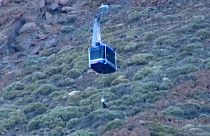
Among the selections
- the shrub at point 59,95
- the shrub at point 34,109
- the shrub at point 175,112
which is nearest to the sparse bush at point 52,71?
the shrub at point 59,95

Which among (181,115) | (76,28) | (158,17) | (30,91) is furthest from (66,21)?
(181,115)

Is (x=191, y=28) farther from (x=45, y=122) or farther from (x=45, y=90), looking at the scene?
(x=45, y=122)

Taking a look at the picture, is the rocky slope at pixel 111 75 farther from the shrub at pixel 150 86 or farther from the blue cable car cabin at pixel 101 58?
the blue cable car cabin at pixel 101 58

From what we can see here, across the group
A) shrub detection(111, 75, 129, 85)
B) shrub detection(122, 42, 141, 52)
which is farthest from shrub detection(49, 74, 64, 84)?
shrub detection(111, 75, 129, 85)

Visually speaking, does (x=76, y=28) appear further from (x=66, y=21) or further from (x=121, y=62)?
(x=121, y=62)

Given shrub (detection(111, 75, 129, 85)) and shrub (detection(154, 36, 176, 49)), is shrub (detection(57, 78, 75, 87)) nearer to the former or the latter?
shrub (detection(111, 75, 129, 85))

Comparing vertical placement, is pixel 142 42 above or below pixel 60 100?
above

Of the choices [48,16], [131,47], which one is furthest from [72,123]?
[48,16]
